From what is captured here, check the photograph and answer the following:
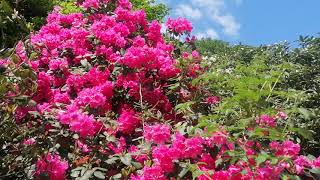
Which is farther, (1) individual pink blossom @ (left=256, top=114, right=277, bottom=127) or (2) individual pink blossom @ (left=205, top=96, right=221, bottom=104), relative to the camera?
(2) individual pink blossom @ (left=205, top=96, right=221, bottom=104)

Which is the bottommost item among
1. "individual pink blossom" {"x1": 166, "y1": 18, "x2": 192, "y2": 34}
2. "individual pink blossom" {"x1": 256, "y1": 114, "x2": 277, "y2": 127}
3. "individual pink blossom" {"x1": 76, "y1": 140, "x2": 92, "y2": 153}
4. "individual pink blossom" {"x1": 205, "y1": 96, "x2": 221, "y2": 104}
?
"individual pink blossom" {"x1": 76, "y1": 140, "x2": 92, "y2": 153}

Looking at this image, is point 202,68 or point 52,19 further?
point 52,19

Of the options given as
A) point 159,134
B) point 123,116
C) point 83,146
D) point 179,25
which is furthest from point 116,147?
point 179,25

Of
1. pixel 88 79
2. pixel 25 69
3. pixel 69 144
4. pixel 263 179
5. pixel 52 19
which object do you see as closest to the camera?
pixel 263 179

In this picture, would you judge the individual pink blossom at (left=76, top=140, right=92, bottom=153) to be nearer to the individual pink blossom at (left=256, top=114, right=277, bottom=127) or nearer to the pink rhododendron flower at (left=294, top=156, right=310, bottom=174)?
the individual pink blossom at (left=256, top=114, right=277, bottom=127)

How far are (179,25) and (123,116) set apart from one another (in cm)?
150

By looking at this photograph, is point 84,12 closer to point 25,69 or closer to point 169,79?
point 169,79

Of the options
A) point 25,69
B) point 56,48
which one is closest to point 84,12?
point 56,48

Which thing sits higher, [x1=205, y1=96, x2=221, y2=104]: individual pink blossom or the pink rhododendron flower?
[x1=205, y1=96, x2=221, y2=104]: individual pink blossom

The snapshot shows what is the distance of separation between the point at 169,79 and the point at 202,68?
1.19ft

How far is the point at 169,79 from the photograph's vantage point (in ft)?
13.0

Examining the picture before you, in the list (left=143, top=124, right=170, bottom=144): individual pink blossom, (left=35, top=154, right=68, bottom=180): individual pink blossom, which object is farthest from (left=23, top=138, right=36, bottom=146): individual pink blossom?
(left=143, top=124, right=170, bottom=144): individual pink blossom

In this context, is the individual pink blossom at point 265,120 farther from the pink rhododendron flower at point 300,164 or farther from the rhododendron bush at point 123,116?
the pink rhododendron flower at point 300,164

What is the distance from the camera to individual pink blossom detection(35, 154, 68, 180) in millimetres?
2953
